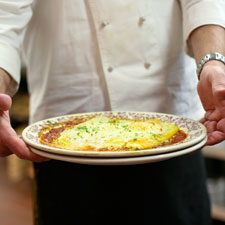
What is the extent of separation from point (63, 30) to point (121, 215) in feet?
2.57

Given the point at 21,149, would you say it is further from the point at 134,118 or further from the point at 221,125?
the point at 221,125

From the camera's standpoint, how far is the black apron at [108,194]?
1497 millimetres

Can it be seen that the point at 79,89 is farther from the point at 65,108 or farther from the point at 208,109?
the point at 208,109

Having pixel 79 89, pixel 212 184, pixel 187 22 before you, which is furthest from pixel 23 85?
pixel 187 22

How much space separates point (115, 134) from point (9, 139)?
31 centimetres

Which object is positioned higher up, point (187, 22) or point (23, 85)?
point (187, 22)

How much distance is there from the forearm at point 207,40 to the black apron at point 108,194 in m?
0.50

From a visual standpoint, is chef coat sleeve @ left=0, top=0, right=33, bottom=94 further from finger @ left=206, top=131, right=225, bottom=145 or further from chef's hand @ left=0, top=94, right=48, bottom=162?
finger @ left=206, top=131, right=225, bottom=145

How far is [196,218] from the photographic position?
1.68m

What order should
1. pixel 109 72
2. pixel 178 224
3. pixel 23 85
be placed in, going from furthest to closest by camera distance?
pixel 23 85
pixel 178 224
pixel 109 72

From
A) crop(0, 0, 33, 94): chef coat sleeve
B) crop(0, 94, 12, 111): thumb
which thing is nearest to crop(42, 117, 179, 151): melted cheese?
crop(0, 94, 12, 111): thumb

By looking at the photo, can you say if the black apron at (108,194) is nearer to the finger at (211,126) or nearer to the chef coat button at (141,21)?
the finger at (211,126)

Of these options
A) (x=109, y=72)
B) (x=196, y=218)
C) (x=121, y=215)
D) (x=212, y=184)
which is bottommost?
(x=212, y=184)

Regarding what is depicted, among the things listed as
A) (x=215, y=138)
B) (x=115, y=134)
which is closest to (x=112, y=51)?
(x=115, y=134)
